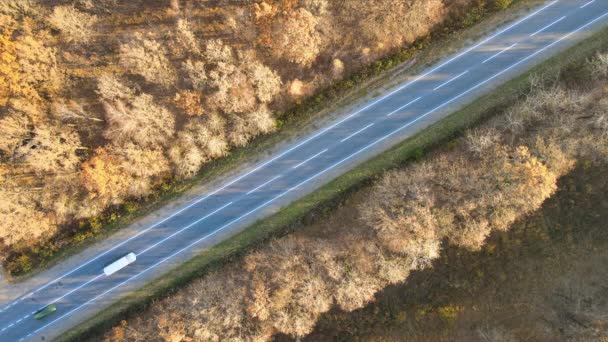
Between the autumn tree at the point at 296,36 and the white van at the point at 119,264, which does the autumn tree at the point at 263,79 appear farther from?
the white van at the point at 119,264

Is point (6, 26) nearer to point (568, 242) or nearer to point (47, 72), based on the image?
point (47, 72)

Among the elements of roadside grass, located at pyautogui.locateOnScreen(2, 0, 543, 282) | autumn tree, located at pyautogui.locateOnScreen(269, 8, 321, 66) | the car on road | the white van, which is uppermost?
autumn tree, located at pyautogui.locateOnScreen(269, 8, 321, 66)

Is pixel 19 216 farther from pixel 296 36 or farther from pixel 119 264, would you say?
pixel 296 36

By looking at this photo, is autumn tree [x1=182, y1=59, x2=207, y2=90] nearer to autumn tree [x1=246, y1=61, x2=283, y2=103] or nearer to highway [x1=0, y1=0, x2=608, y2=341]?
autumn tree [x1=246, y1=61, x2=283, y2=103]

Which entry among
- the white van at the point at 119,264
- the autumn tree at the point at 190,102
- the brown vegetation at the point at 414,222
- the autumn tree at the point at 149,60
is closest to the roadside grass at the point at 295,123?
the white van at the point at 119,264

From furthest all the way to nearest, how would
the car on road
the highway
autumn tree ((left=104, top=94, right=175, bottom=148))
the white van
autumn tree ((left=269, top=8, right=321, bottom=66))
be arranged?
1. the car on road
2. the white van
3. the highway
4. autumn tree ((left=104, top=94, right=175, bottom=148))
5. autumn tree ((left=269, top=8, right=321, bottom=66))

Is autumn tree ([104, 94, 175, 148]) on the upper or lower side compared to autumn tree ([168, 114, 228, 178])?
upper

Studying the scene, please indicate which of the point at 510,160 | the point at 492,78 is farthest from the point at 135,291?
the point at 492,78

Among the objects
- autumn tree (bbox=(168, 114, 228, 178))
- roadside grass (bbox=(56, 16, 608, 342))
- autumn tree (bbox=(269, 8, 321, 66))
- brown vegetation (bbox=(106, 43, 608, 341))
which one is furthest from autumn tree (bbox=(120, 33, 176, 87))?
brown vegetation (bbox=(106, 43, 608, 341))
